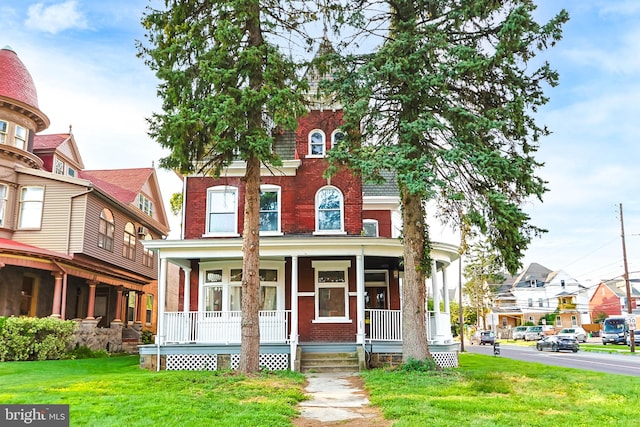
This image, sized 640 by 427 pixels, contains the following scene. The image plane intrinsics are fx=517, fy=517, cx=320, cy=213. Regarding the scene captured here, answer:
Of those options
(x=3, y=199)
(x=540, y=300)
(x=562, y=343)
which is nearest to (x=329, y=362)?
(x=3, y=199)

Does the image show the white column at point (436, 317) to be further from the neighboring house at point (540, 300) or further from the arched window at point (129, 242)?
the neighboring house at point (540, 300)

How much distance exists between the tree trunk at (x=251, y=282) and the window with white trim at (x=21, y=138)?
14088mm

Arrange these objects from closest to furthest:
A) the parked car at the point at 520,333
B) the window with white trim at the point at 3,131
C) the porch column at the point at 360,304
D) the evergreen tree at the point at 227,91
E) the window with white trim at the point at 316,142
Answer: the evergreen tree at the point at 227,91 < the porch column at the point at 360,304 < the window with white trim at the point at 316,142 < the window with white trim at the point at 3,131 < the parked car at the point at 520,333

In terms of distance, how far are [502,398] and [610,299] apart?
226 ft

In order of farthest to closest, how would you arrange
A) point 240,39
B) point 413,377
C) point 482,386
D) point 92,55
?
point 92,55
point 240,39
point 413,377
point 482,386

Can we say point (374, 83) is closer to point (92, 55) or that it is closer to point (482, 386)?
point (482, 386)

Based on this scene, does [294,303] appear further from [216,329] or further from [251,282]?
[251,282]

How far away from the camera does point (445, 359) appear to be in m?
15.5

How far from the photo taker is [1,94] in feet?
70.0

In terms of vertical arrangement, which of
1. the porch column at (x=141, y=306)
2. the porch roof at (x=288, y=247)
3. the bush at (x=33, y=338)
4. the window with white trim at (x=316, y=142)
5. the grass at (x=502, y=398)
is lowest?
the grass at (x=502, y=398)

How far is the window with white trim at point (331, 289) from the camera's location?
54.9 ft

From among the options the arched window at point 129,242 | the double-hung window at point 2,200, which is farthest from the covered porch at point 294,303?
the arched window at point 129,242

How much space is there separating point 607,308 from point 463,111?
221 ft

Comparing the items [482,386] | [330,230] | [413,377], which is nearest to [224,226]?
[330,230]
